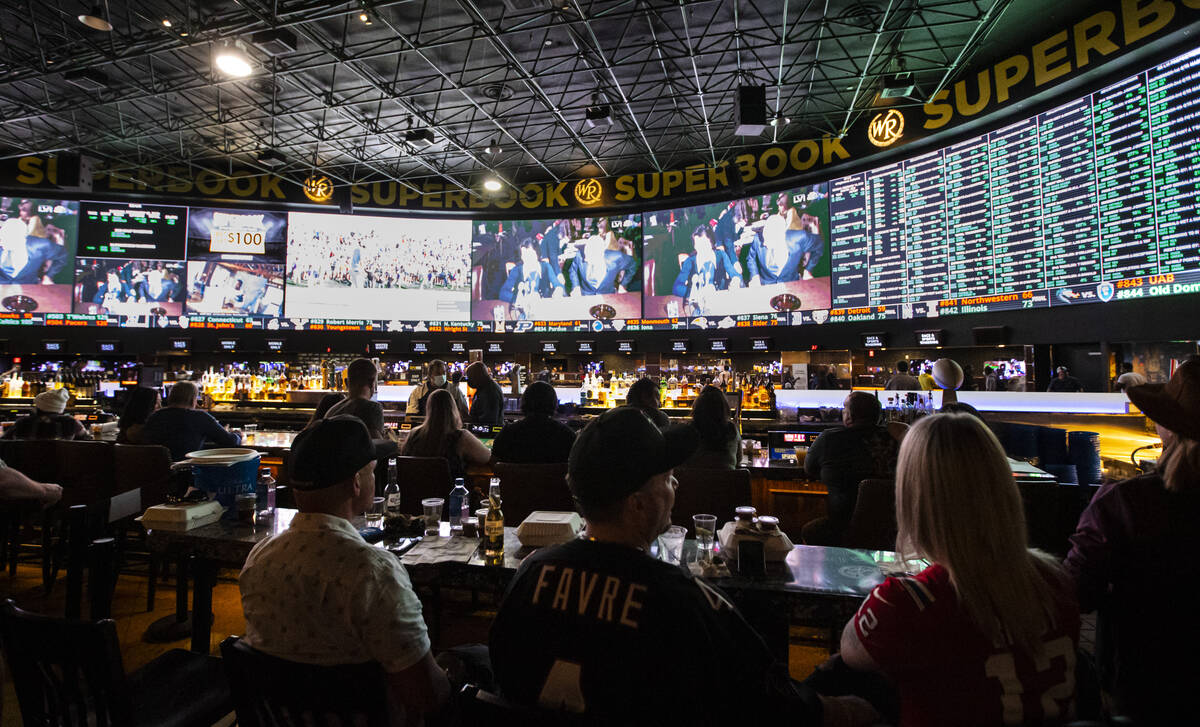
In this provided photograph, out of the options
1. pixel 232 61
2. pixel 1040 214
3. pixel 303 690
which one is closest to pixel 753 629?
pixel 303 690

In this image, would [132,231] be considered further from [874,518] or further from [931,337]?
[931,337]

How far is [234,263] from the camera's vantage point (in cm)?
1273

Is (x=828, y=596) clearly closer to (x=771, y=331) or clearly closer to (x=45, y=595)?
(x=45, y=595)

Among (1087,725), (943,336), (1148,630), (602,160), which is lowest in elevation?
(1148,630)

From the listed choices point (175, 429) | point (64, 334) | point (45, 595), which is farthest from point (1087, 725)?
point (64, 334)

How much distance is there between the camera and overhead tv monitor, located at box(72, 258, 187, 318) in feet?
40.0

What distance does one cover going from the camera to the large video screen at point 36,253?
38.9 feet

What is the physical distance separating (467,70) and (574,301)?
5334 mm

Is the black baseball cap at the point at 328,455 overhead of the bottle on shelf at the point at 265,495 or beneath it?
overhead

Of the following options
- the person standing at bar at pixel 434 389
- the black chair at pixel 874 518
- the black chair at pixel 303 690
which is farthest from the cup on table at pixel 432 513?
the person standing at bar at pixel 434 389

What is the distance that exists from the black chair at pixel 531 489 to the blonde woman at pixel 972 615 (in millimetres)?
2305

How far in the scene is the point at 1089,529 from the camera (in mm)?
1827

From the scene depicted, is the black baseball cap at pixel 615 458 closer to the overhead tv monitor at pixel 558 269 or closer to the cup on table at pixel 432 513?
the cup on table at pixel 432 513

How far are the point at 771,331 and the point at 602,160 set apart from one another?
549cm
